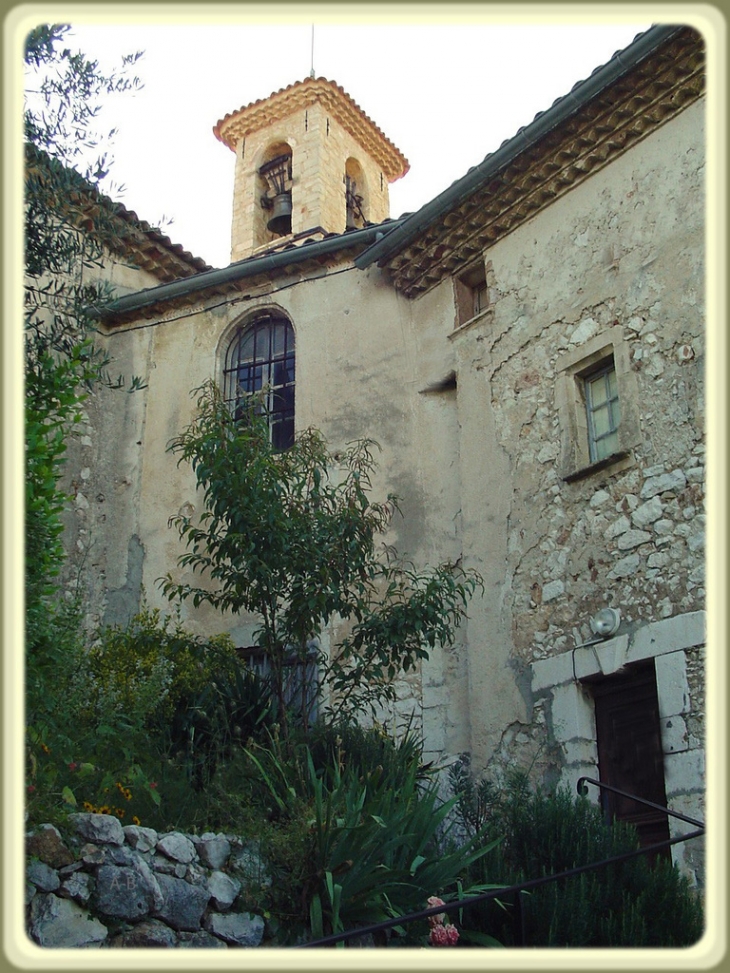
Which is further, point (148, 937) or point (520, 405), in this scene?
point (520, 405)

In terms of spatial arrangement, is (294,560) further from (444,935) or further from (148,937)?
(444,935)

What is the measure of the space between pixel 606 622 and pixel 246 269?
652 cm

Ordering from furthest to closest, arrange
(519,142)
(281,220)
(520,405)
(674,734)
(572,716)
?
(281,220) < (520,405) < (519,142) < (572,716) < (674,734)

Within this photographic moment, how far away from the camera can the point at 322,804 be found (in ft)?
23.2

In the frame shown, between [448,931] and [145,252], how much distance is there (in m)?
10.2

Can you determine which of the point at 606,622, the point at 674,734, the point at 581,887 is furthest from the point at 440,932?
the point at 606,622

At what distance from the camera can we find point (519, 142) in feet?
33.1

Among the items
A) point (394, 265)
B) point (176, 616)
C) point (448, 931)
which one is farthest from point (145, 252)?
point (448, 931)

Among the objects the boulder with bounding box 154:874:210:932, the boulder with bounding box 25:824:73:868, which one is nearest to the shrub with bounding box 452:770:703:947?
the boulder with bounding box 154:874:210:932

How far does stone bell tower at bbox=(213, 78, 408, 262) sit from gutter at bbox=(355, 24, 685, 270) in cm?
685

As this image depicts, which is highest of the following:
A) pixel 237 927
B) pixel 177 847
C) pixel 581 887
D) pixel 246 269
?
pixel 246 269

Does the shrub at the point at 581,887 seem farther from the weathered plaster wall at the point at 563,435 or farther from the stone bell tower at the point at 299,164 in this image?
the stone bell tower at the point at 299,164

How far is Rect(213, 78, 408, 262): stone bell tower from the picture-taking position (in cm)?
1861

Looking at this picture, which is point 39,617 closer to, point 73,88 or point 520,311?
point 73,88
